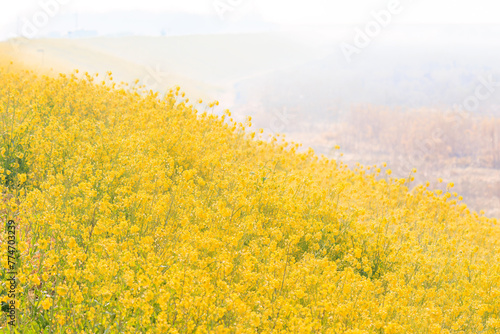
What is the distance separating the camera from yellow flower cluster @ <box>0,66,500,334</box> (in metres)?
3.20

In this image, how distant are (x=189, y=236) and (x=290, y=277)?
0.95 meters

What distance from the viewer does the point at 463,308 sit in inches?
161

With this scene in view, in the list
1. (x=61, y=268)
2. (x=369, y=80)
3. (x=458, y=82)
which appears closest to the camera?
(x=61, y=268)

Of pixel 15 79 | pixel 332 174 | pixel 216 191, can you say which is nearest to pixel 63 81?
pixel 15 79

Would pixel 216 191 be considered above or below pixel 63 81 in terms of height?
below

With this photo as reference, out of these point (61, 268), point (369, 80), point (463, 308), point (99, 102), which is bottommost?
point (61, 268)

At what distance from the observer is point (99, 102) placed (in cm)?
762

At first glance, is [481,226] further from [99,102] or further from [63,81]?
[63,81]

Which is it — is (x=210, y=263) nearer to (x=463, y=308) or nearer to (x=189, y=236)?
(x=189, y=236)

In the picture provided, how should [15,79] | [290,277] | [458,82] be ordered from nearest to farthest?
[290,277] → [15,79] → [458,82]

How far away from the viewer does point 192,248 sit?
12.1 ft

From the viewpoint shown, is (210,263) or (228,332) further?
(210,263)

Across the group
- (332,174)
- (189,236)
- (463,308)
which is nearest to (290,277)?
(189,236)

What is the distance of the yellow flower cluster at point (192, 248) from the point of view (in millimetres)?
3195
